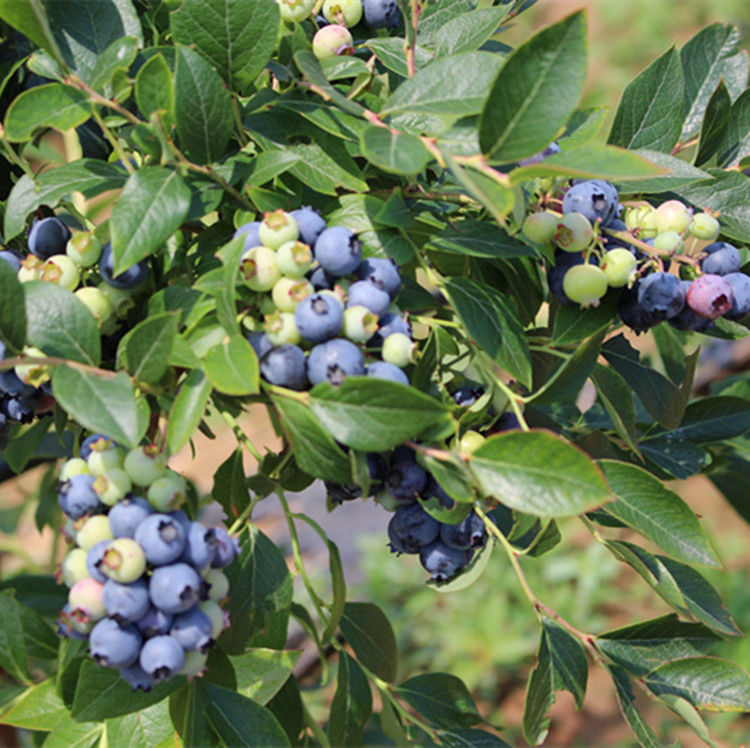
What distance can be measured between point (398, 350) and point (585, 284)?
0.19 m

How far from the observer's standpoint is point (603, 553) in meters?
3.35

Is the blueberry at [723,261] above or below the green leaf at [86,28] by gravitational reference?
below

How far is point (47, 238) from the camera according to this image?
2.27 feet

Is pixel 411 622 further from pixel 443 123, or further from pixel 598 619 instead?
pixel 443 123

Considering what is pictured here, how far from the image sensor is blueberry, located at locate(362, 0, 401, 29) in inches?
32.4

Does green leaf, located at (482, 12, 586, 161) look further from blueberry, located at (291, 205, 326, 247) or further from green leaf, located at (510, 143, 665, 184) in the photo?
blueberry, located at (291, 205, 326, 247)

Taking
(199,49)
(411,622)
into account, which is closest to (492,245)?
(199,49)

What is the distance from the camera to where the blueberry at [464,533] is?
74cm

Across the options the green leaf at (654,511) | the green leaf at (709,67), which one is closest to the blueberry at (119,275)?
the green leaf at (654,511)

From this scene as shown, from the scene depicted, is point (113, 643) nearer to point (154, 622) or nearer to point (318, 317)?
point (154, 622)

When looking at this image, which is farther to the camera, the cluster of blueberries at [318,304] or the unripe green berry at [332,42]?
the unripe green berry at [332,42]

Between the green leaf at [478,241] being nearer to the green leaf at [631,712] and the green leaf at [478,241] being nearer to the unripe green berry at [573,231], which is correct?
the unripe green berry at [573,231]

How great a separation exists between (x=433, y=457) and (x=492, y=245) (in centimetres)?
18

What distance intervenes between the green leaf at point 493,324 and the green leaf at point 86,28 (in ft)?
1.10
